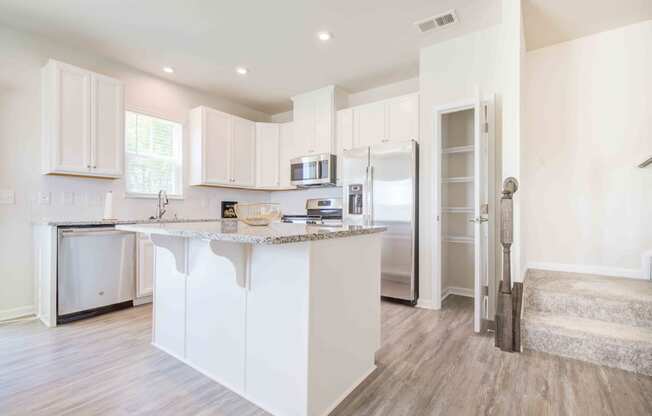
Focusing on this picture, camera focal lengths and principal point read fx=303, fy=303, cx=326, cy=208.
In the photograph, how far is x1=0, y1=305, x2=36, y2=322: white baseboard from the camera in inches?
107

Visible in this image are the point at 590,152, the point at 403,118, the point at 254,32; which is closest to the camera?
the point at 254,32

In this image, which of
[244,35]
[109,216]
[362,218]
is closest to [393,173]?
[362,218]

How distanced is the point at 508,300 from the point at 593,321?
673 millimetres

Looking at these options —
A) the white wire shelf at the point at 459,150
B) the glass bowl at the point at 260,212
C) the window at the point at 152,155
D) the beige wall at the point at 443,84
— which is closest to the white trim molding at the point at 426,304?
the beige wall at the point at 443,84

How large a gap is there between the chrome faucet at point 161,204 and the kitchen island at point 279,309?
2.01 m

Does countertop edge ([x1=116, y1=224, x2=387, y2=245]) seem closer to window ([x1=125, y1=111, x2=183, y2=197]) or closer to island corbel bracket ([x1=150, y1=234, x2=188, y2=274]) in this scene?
island corbel bracket ([x1=150, y1=234, x2=188, y2=274])

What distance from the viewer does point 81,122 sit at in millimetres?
2992

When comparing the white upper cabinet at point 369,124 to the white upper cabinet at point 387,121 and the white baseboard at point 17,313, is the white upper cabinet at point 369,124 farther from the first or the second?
the white baseboard at point 17,313

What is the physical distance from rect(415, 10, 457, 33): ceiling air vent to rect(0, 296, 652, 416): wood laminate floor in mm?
2710

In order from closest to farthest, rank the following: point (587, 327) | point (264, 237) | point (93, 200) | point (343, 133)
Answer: point (264, 237)
point (587, 327)
point (93, 200)
point (343, 133)

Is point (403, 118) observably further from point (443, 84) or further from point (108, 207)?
point (108, 207)


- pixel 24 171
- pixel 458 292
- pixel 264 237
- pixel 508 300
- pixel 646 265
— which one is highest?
pixel 24 171

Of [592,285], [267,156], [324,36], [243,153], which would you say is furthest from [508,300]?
[243,153]

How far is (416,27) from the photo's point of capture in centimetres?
284
